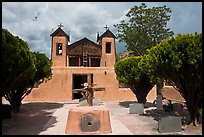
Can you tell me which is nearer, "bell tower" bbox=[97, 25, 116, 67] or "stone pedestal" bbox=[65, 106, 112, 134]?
"stone pedestal" bbox=[65, 106, 112, 134]

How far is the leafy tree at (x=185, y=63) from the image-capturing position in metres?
9.99

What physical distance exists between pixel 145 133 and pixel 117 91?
55.1ft

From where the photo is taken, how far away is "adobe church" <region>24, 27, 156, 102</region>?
25750mm

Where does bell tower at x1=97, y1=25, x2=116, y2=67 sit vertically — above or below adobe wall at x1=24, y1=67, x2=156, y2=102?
above

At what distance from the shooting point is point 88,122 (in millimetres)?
10102

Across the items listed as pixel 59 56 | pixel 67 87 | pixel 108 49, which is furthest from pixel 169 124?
pixel 59 56

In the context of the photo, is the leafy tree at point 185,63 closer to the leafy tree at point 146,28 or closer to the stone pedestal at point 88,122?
the stone pedestal at point 88,122

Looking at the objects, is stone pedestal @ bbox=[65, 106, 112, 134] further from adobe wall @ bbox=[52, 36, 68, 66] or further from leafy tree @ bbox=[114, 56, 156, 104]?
adobe wall @ bbox=[52, 36, 68, 66]

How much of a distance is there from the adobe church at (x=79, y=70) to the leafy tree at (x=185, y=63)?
14048mm

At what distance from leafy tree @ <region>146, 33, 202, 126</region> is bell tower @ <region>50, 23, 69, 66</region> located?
23.2m

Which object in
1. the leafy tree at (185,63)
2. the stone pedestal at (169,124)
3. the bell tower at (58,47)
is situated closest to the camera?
the leafy tree at (185,63)

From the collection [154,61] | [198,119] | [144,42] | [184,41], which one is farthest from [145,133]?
[144,42]

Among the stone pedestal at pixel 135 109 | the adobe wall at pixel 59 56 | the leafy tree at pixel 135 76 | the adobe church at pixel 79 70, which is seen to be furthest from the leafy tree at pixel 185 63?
the adobe wall at pixel 59 56

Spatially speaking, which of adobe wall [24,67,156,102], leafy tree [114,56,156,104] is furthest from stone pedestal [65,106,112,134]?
adobe wall [24,67,156,102]
